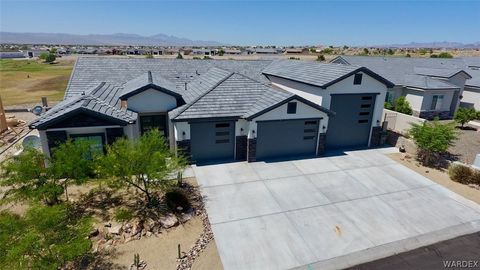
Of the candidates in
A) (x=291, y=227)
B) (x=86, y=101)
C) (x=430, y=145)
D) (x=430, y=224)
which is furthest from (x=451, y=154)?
(x=86, y=101)

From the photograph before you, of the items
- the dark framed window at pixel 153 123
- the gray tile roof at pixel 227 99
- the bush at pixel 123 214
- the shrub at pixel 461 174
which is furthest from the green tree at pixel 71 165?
the shrub at pixel 461 174

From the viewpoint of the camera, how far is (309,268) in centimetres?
938

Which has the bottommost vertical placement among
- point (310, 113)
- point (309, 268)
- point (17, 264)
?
point (309, 268)

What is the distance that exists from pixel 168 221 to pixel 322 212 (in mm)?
6584

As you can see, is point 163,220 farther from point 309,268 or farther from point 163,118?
point 163,118

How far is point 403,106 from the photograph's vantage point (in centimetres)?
2811

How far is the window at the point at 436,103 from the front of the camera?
29.0 m

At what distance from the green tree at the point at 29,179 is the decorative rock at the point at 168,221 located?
4204 mm

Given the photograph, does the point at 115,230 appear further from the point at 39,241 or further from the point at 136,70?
the point at 136,70

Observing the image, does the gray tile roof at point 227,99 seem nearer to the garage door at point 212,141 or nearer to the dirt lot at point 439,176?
the garage door at point 212,141

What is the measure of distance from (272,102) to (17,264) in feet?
44.5

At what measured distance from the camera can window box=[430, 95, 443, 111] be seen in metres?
29.0

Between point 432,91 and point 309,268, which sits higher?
point 432,91

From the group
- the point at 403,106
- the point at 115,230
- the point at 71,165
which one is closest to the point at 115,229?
the point at 115,230
